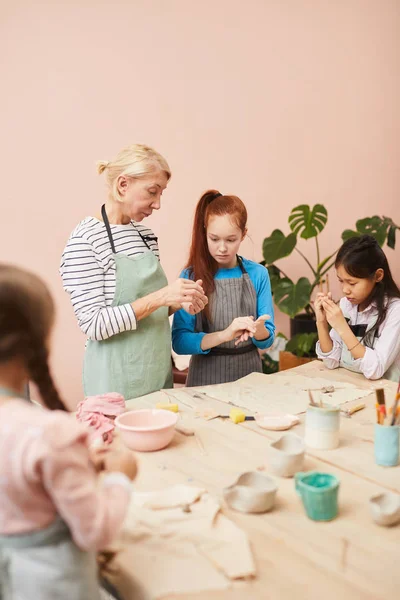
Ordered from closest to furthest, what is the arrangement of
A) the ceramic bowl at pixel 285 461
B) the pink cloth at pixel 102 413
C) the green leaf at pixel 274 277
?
the ceramic bowl at pixel 285 461, the pink cloth at pixel 102 413, the green leaf at pixel 274 277

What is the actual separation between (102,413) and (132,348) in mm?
372

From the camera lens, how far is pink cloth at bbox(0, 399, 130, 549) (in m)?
0.81

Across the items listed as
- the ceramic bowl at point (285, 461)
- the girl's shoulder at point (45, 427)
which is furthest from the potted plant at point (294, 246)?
the girl's shoulder at point (45, 427)

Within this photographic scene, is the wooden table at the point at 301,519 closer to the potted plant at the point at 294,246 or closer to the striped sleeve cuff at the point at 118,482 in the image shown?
the striped sleeve cuff at the point at 118,482

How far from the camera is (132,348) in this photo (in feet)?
6.64

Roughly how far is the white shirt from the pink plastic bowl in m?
0.95

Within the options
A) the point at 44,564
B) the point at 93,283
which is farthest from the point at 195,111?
the point at 44,564

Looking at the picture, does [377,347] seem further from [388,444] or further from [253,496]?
[253,496]

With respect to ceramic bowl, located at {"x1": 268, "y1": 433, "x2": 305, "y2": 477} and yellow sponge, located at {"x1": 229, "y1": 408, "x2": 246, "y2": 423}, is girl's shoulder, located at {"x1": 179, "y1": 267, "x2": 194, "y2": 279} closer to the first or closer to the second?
yellow sponge, located at {"x1": 229, "y1": 408, "x2": 246, "y2": 423}

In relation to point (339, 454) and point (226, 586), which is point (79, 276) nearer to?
point (339, 454)

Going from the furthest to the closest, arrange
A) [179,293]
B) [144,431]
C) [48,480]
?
[179,293] → [144,431] → [48,480]

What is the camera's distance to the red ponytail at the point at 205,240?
2.30 metres

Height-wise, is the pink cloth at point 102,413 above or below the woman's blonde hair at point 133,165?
below

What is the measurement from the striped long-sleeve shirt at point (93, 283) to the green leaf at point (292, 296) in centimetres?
173
